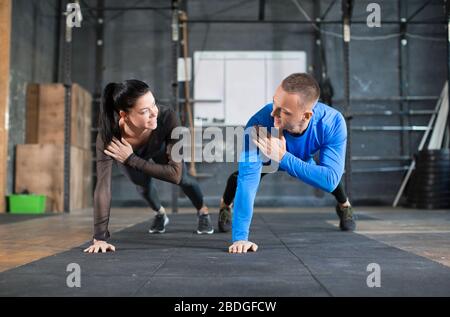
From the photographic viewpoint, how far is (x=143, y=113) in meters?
2.24

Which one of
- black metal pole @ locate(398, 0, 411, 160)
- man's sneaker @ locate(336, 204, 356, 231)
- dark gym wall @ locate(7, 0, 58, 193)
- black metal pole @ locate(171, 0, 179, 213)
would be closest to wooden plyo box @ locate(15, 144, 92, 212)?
dark gym wall @ locate(7, 0, 58, 193)

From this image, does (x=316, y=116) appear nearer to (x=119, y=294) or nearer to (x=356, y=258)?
(x=356, y=258)

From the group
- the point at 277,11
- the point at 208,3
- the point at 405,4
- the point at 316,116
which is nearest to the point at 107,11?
the point at 208,3

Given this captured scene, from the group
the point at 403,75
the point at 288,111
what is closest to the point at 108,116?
the point at 288,111

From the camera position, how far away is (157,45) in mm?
7449

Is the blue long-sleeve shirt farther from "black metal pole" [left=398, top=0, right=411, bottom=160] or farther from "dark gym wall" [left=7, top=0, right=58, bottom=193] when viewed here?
"black metal pole" [left=398, top=0, right=411, bottom=160]

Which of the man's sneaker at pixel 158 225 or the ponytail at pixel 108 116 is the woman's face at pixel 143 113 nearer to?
the ponytail at pixel 108 116

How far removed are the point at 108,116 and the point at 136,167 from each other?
28 centimetres

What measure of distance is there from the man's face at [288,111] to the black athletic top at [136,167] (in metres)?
0.60

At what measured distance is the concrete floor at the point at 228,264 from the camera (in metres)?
1.42

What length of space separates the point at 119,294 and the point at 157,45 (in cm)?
652

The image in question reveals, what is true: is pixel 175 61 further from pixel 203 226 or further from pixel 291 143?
pixel 291 143

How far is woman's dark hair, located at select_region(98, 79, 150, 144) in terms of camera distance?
86.3 inches

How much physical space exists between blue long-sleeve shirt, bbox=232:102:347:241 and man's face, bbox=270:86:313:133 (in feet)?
0.38
